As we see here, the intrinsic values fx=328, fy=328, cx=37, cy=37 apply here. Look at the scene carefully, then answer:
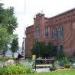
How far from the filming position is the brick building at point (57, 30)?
57.6m

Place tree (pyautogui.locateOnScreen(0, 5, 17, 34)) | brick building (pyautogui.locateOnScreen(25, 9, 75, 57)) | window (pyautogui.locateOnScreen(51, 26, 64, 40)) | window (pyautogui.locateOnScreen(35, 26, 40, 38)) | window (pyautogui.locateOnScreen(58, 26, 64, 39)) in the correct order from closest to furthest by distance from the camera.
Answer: tree (pyautogui.locateOnScreen(0, 5, 17, 34))
brick building (pyautogui.locateOnScreen(25, 9, 75, 57))
window (pyautogui.locateOnScreen(58, 26, 64, 39))
window (pyautogui.locateOnScreen(51, 26, 64, 40))
window (pyautogui.locateOnScreen(35, 26, 40, 38))

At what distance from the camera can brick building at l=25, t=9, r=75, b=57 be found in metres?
57.6

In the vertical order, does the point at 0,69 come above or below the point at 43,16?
below

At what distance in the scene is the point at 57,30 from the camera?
63.5m

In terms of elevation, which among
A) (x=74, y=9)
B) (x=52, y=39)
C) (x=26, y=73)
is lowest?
(x=26, y=73)

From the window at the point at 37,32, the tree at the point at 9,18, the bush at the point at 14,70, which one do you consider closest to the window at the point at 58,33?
the window at the point at 37,32

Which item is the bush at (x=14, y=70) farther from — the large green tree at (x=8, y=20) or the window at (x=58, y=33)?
the window at (x=58, y=33)

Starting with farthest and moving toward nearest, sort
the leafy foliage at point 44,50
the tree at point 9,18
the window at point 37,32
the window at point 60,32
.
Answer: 1. the window at point 37,32
2. the leafy foliage at point 44,50
3. the window at point 60,32
4. the tree at point 9,18

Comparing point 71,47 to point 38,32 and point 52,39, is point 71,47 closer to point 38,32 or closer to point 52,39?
point 52,39

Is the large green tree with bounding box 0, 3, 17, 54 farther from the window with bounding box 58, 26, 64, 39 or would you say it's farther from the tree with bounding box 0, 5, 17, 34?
the window with bounding box 58, 26, 64, 39

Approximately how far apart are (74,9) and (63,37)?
636cm

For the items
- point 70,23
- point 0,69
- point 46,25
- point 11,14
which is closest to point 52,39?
point 46,25

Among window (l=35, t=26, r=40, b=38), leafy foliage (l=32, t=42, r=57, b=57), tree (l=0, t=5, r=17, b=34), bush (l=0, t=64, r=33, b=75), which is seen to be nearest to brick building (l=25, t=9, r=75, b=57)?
window (l=35, t=26, r=40, b=38)

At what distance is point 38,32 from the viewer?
7075 centimetres
